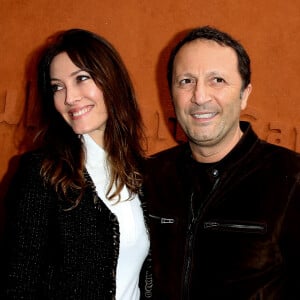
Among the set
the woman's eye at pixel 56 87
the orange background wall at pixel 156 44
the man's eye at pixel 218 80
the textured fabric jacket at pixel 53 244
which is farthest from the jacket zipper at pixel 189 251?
the orange background wall at pixel 156 44

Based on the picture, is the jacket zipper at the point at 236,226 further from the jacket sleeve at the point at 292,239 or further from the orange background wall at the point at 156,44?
the orange background wall at the point at 156,44

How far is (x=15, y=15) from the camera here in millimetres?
2725

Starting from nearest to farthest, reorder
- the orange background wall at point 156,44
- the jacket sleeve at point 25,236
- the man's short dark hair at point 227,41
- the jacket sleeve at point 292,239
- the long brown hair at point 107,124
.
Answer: the jacket sleeve at point 25,236
the jacket sleeve at point 292,239
the long brown hair at point 107,124
the man's short dark hair at point 227,41
the orange background wall at point 156,44

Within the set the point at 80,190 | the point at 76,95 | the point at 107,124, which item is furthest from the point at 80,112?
the point at 80,190

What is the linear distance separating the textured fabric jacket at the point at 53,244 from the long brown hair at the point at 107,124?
0.08 meters

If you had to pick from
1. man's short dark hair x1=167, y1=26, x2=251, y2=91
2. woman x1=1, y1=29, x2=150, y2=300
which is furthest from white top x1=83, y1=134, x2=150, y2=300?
man's short dark hair x1=167, y1=26, x2=251, y2=91

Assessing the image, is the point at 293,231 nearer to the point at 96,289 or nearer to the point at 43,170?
the point at 96,289

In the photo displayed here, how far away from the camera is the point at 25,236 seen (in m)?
1.59

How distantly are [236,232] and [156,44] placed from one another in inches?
61.1

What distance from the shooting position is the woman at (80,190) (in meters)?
1.63

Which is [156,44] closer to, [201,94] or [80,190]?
[201,94]

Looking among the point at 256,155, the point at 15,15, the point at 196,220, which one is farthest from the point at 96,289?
the point at 15,15

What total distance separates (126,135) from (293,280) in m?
1.03

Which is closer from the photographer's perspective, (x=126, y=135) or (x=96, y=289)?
(x=96, y=289)
